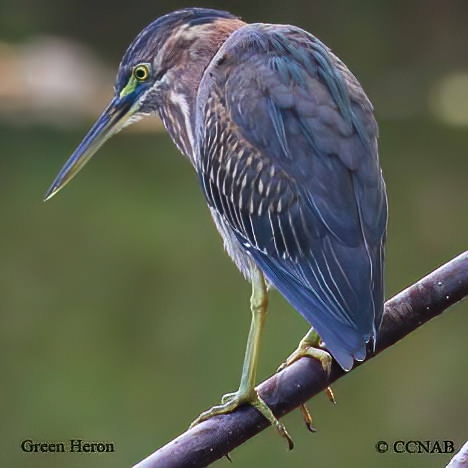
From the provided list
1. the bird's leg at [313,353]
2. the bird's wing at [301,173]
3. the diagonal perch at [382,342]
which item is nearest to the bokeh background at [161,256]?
the bird's leg at [313,353]

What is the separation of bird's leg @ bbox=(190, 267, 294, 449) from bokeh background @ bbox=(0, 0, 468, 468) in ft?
11.1

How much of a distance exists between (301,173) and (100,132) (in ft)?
1.58

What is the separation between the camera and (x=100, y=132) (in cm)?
239

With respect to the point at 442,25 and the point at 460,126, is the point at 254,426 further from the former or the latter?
the point at 442,25

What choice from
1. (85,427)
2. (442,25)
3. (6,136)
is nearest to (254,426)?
(85,427)

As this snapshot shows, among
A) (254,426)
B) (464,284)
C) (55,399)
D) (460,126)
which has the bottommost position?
(460,126)

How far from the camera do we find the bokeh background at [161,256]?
6.25 meters

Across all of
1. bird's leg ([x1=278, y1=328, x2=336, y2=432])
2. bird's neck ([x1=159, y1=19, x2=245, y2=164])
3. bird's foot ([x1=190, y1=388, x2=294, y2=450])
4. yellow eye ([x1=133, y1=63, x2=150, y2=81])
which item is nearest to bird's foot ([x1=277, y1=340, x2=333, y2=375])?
bird's leg ([x1=278, y1=328, x2=336, y2=432])

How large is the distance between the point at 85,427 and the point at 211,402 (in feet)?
2.44

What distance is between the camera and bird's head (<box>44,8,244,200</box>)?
2422 millimetres

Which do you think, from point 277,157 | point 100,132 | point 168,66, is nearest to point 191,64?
point 168,66

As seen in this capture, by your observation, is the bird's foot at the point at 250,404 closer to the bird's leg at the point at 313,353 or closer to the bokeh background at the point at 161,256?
the bird's leg at the point at 313,353

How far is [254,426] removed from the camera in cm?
194

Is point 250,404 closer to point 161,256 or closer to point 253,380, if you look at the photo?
point 253,380
